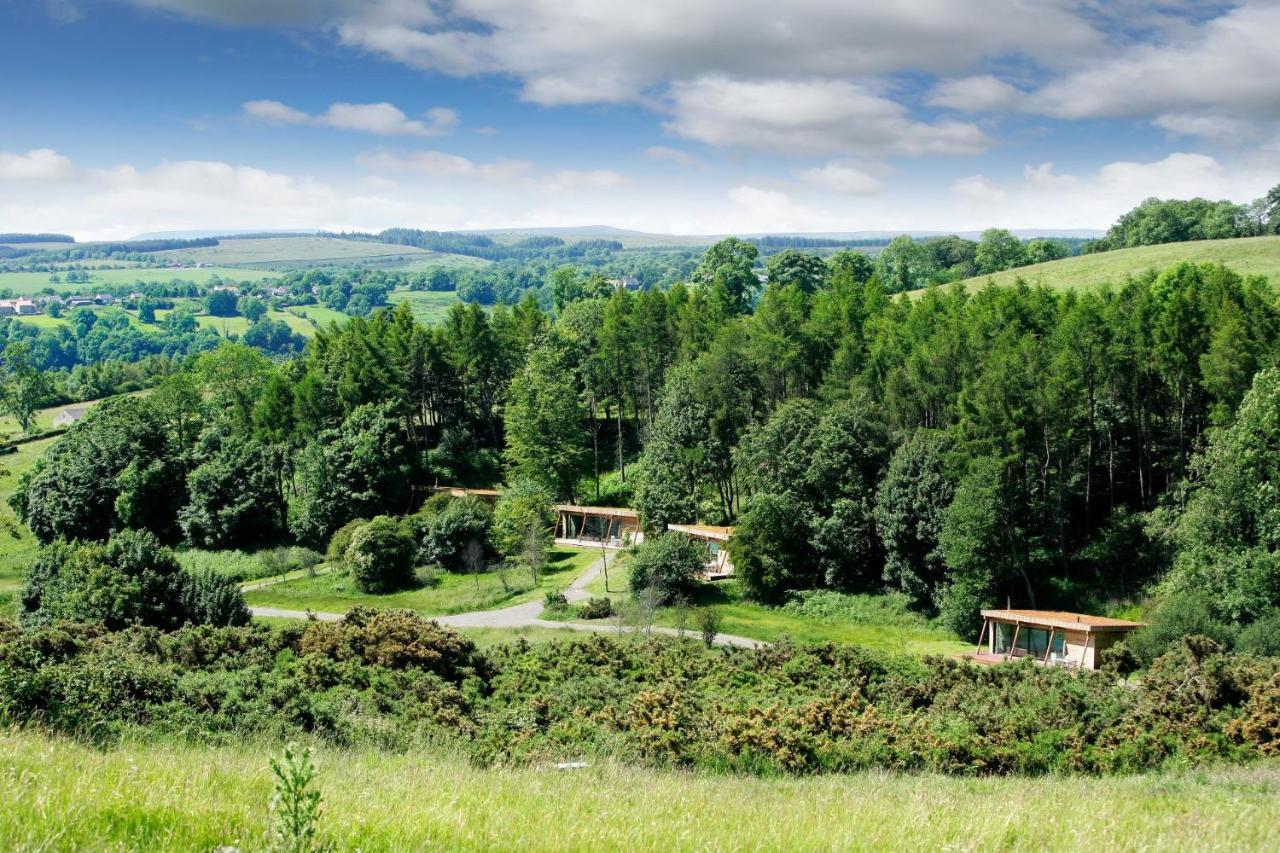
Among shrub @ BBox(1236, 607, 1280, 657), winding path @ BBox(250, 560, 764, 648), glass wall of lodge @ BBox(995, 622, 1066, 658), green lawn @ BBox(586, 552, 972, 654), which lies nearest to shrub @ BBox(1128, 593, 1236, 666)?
shrub @ BBox(1236, 607, 1280, 657)

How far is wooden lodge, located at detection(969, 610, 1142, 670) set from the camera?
3697 centimetres

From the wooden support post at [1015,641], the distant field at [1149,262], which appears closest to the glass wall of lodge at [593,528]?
the wooden support post at [1015,641]

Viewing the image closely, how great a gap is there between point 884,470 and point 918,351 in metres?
6.92

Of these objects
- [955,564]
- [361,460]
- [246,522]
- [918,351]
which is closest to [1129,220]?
[918,351]

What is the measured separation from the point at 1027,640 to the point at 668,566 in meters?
17.6

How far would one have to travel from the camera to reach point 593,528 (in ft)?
205

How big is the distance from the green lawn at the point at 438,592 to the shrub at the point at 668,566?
6709 mm

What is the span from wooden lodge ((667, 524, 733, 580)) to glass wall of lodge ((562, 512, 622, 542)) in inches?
275

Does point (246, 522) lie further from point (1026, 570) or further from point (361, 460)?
point (1026, 570)

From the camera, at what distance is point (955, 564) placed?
4259cm

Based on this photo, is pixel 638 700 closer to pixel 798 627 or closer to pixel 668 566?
pixel 798 627

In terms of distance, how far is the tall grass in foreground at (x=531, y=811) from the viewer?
746cm

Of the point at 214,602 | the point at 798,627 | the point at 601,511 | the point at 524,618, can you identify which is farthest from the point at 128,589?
the point at 601,511

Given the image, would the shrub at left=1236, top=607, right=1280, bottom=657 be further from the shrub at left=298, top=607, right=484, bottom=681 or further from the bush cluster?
the shrub at left=298, top=607, right=484, bottom=681
